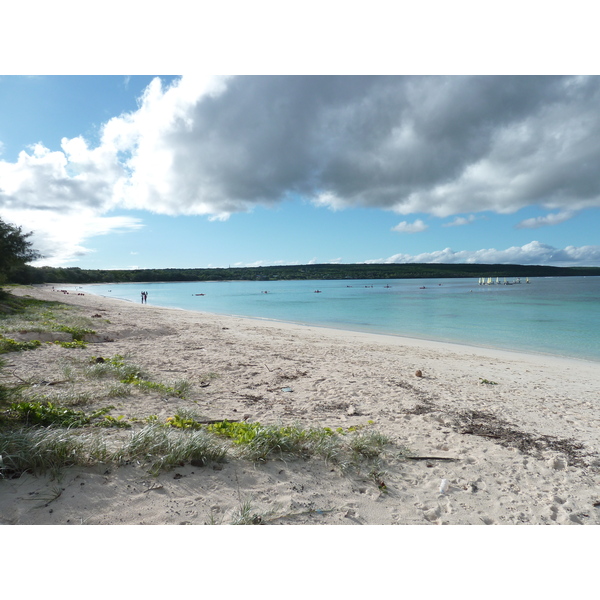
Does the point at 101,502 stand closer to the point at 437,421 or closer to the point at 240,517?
the point at 240,517

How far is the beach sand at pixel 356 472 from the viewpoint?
3164 millimetres

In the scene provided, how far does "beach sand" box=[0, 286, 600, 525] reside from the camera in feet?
10.4

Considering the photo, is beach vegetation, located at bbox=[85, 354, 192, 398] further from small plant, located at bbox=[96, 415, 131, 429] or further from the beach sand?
small plant, located at bbox=[96, 415, 131, 429]

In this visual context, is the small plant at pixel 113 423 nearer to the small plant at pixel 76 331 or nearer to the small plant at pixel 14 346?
the small plant at pixel 14 346

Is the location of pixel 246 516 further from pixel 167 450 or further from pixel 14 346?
pixel 14 346

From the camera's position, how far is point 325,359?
436 inches

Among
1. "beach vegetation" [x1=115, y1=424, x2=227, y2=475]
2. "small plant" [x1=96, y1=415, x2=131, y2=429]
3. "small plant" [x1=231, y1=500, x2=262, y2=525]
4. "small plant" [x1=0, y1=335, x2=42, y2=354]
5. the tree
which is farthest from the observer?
the tree

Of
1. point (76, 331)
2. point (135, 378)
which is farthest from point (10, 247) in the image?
point (135, 378)

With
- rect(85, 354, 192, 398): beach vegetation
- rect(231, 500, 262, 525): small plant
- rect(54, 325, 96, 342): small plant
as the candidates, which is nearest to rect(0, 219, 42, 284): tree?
rect(54, 325, 96, 342): small plant

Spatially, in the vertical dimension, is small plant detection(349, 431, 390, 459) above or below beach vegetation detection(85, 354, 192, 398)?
below

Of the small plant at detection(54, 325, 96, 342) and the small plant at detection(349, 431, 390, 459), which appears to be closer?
the small plant at detection(349, 431, 390, 459)

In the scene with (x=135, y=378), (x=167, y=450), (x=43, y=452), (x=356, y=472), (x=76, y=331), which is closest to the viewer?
(x=43, y=452)

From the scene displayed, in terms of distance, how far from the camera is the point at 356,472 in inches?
156

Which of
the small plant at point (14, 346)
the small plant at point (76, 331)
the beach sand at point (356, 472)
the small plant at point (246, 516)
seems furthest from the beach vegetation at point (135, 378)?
the small plant at point (76, 331)
